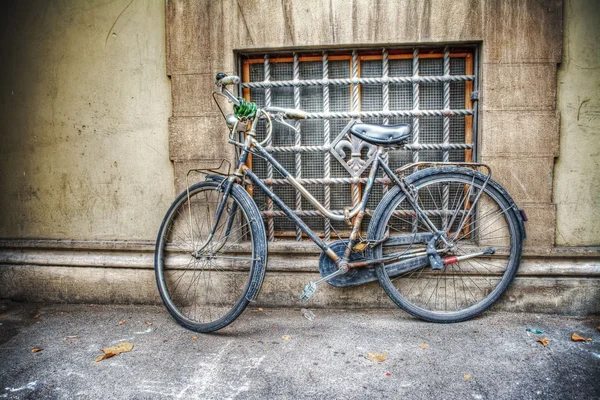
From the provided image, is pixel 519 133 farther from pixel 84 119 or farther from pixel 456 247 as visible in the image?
pixel 84 119

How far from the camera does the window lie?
11.1ft

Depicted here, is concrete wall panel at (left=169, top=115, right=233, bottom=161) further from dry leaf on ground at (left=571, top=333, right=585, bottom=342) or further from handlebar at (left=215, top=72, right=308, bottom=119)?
dry leaf on ground at (left=571, top=333, right=585, bottom=342)

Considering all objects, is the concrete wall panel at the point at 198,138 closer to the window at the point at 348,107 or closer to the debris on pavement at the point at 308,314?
the window at the point at 348,107

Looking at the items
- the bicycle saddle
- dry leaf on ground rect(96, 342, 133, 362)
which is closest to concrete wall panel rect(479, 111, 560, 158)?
the bicycle saddle

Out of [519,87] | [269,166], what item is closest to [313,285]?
[269,166]

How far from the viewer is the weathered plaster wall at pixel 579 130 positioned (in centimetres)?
317

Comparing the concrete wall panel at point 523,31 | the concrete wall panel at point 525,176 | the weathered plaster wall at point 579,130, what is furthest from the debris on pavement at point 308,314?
the concrete wall panel at point 523,31

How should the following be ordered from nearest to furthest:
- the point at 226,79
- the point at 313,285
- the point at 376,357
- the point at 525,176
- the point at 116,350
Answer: the point at 376,357, the point at 116,350, the point at 226,79, the point at 313,285, the point at 525,176

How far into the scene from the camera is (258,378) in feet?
7.91

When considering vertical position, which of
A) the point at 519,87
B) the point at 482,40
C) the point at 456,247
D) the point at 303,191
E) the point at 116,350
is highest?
the point at 482,40

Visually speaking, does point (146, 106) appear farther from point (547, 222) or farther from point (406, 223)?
point (547, 222)

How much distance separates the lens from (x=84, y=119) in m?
3.63

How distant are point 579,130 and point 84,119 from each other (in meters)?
4.26

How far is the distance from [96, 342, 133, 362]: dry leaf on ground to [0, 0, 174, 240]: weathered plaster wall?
1.07m
